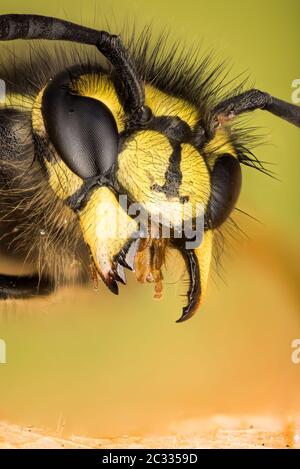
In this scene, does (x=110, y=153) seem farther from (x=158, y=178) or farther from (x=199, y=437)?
(x=199, y=437)

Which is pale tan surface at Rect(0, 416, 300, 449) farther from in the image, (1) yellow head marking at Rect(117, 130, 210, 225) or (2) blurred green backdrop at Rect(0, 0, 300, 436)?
(1) yellow head marking at Rect(117, 130, 210, 225)

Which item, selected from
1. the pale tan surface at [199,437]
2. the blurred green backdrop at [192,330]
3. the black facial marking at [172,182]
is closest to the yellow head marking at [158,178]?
the black facial marking at [172,182]

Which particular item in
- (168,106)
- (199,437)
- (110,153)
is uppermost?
(168,106)

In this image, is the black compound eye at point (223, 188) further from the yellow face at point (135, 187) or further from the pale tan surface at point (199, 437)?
the pale tan surface at point (199, 437)

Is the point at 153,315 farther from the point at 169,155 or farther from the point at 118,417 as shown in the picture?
the point at 169,155

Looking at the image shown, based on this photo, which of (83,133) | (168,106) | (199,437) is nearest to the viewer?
(83,133)

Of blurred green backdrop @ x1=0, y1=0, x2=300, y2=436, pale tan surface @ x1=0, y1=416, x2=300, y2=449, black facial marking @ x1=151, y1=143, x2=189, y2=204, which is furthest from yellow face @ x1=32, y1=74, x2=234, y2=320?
pale tan surface @ x1=0, y1=416, x2=300, y2=449

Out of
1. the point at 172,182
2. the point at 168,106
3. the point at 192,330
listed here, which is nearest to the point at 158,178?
the point at 172,182
